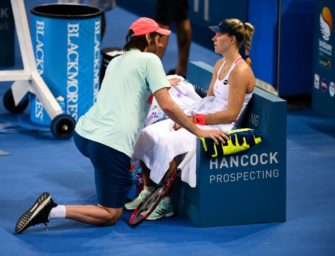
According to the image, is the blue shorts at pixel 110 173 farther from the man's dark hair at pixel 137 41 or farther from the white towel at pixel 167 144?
the man's dark hair at pixel 137 41

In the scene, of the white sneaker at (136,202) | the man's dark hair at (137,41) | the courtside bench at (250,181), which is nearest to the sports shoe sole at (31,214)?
the white sneaker at (136,202)

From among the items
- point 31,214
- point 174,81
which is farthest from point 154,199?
point 174,81

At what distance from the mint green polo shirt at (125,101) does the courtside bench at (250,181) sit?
1.55 feet

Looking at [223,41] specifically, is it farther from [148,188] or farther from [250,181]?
[148,188]

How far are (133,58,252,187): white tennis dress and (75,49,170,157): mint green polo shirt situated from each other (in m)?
0.26

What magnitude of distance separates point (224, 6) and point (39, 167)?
4569mm

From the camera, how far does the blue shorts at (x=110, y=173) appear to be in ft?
21.6

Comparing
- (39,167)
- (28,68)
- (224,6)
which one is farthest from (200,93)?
(224,6)

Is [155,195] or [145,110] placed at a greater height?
[145,110]

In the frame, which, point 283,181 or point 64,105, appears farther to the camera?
point 64,105

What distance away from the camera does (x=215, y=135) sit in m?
6.55

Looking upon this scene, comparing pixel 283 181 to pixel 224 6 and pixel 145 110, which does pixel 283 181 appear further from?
pixel 224 6

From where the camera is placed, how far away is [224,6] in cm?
1188

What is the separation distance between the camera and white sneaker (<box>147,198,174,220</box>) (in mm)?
6926
